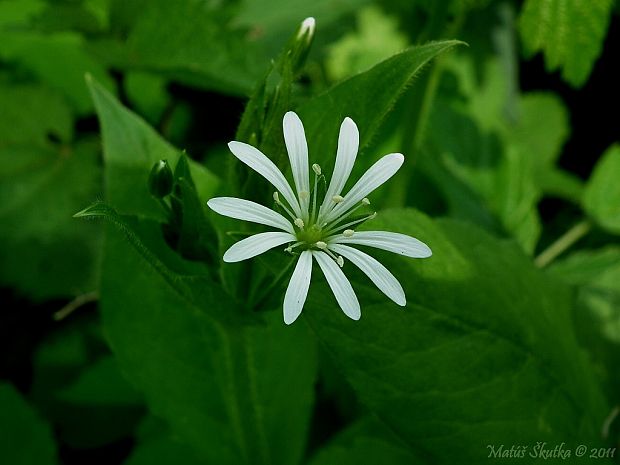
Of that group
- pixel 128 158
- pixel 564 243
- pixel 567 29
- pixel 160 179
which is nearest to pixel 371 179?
pixel 160 179

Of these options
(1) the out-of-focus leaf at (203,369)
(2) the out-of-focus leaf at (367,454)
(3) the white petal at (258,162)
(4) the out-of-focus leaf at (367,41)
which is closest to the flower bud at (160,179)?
(3) the white petal at (258,162)

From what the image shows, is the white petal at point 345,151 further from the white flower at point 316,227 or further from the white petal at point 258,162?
the white petal at point 258,162

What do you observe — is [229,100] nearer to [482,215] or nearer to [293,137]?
[482,215]

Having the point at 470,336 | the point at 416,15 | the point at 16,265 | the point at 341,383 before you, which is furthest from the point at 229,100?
the point at 470,336

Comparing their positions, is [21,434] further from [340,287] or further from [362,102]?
[362,102]

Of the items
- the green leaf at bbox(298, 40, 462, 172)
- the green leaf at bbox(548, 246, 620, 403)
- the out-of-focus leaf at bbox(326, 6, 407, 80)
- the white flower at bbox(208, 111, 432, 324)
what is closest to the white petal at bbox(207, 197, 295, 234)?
the white flower at bbox(208, 111, 432, 324)

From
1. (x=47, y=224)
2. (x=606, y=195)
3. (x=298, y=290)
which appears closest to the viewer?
(x=298, y=290)
